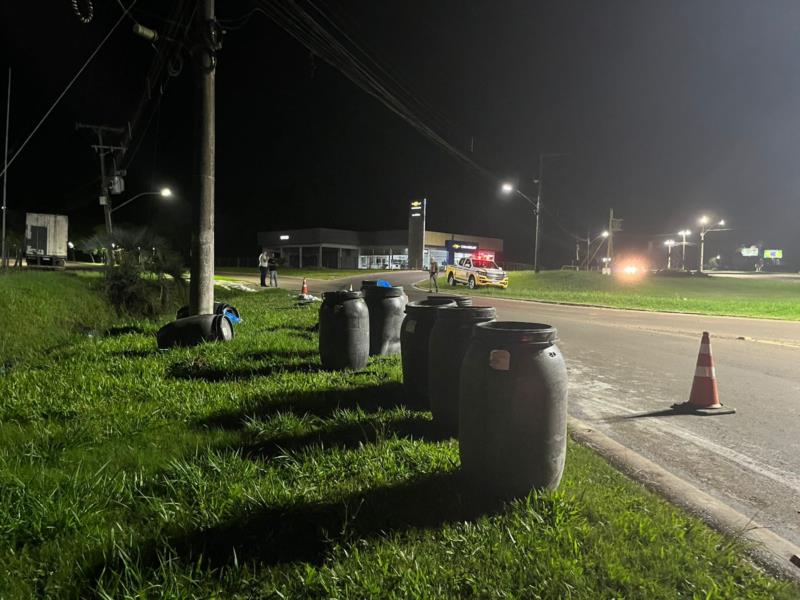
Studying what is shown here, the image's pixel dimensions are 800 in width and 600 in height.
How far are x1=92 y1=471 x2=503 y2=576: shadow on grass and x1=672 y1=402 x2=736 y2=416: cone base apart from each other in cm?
370

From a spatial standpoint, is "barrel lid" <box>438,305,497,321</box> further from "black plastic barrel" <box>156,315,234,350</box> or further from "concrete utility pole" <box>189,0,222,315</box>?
"concrete utility pole" <box>189,0,222,315</box>

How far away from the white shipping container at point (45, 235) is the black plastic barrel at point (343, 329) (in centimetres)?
3554

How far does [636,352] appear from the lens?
9695 millimetres

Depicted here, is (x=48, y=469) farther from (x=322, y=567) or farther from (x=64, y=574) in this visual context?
(x=322, y=567)

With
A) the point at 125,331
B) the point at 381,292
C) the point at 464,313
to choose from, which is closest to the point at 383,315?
the point at 381,292

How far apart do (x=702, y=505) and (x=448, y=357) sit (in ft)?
6.55

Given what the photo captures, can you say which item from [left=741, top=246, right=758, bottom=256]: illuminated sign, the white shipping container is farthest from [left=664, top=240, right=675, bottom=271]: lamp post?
the white shipping container

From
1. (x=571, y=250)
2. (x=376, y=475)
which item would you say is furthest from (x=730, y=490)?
(x=571, y=250)

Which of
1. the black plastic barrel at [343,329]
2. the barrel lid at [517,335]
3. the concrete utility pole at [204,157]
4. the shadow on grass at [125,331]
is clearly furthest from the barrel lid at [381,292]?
the shadow on grass at [125,331]

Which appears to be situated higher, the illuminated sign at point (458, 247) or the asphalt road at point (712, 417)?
the illuminated sign at point (458, 247)

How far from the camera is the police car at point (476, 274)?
29.5 metres

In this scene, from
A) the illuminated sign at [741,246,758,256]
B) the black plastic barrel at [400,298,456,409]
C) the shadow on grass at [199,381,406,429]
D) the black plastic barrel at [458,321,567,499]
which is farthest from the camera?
the illuminated sign at [741,246,758,256]

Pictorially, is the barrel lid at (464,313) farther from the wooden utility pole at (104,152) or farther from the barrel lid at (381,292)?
the wooden utility pole at (104,152)

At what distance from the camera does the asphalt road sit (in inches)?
154
